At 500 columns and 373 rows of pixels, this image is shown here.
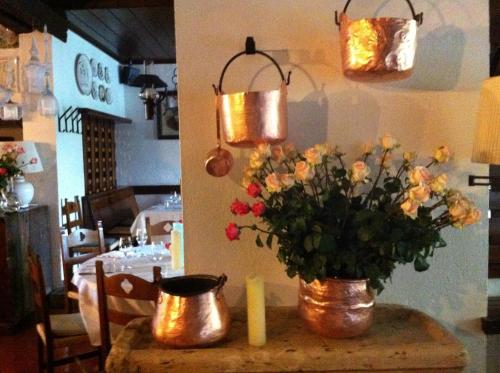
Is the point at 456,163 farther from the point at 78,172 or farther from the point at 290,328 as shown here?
the point at 78,172

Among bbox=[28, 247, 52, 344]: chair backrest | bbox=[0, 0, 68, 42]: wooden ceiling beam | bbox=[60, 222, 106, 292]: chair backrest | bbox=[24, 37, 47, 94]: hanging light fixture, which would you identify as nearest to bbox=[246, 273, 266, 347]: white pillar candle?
bbox=[28, 247, 52, 344]: chair backrest

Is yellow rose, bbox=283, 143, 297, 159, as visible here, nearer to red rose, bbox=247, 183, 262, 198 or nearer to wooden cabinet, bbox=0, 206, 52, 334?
red rose, bbox=247, 183, 262, 198

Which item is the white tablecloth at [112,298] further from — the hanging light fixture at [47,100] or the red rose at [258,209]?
the hanging light fixture at [47,100]

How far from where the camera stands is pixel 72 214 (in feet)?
14.9

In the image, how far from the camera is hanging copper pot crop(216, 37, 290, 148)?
1.30 metres

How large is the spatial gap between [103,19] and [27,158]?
4.93ft

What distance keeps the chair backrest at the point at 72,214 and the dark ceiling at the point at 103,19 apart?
1.50 metres

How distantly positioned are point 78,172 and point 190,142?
141 inches

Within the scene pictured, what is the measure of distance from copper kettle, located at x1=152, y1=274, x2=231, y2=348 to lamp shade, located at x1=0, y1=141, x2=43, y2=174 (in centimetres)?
314

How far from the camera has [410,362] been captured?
3.78 feet

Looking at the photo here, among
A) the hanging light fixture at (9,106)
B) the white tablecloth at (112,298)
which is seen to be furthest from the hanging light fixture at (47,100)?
the white tablecloth at (112,298)

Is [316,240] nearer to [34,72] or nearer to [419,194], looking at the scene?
[419,194]

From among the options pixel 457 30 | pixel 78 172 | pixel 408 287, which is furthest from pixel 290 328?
pixel 78 172

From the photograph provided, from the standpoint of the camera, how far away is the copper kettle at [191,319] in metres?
1.18
